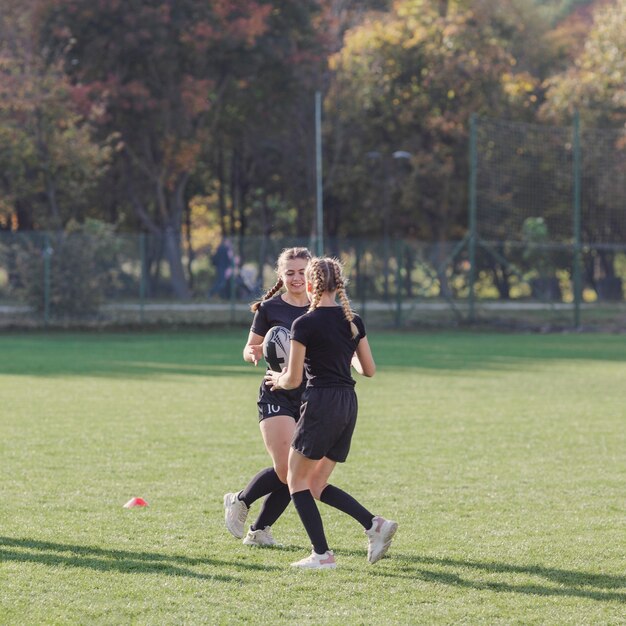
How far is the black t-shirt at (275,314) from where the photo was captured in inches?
273

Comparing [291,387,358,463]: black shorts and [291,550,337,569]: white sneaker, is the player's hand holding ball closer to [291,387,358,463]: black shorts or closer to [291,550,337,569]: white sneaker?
[291,387,358,463]: black shorts

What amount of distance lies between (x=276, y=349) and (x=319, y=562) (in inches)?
46.4

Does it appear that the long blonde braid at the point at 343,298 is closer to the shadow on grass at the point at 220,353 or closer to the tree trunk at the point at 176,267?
the shadow on grass at the point at 220,353

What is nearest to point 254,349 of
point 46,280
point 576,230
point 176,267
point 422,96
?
point 46,280

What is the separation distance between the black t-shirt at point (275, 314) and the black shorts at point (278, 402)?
33cm

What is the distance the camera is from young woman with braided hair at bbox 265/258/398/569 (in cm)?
630

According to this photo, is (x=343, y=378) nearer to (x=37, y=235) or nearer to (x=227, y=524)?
(x=227, y=524)

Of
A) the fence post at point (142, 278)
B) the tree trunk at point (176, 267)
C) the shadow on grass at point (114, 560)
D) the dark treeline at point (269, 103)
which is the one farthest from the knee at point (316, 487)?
the dark treeline at point (269, 103)

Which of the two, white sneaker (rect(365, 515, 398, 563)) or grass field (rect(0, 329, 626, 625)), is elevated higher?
white sneaker (rect(365, 515, 398, 563))

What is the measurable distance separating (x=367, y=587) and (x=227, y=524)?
1.29m

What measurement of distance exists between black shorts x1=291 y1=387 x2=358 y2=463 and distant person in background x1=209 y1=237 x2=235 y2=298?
2593 cm

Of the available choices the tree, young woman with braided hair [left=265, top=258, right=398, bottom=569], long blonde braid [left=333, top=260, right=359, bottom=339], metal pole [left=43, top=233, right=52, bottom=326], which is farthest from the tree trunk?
long blonde braid [left=333, top=260, right=359, bottom=339]

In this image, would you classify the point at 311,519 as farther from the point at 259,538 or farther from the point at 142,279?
the point at 142,279

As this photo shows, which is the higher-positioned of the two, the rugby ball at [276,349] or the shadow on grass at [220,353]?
the rugby ball at [276,349]
